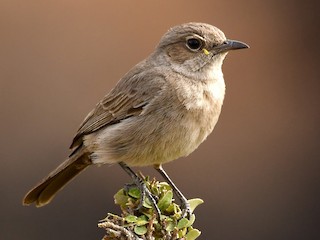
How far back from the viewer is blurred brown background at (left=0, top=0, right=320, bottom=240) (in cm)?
673

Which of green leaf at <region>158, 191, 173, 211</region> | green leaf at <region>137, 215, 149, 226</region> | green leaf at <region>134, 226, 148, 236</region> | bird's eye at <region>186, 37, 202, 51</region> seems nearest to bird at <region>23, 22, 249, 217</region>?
bird's eye at <region>186, 37, 202, 51</region>

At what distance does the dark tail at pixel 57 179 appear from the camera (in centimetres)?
502

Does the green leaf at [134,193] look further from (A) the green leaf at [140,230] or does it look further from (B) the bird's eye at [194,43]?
(B) the bird's eye at [194,43]

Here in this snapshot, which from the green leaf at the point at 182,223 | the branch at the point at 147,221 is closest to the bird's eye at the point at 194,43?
the branch at the point at 147,221

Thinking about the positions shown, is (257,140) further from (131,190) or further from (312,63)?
(131,190)

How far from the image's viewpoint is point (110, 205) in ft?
22.0

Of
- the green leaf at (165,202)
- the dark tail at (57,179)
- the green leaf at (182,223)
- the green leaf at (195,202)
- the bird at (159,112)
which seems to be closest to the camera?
the green leaf at (182,223)

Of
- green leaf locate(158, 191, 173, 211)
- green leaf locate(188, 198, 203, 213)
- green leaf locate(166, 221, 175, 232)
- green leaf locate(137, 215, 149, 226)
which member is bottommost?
green leaf locate(188, 198, 203, 213)

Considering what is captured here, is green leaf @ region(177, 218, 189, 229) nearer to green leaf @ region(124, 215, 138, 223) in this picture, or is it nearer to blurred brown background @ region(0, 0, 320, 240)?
green leaf @ region(124, 215, 138, 223)

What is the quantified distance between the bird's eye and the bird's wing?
0.77 feet

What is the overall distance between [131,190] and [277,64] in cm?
319

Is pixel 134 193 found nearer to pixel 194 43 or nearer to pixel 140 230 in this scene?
pixel 140 230

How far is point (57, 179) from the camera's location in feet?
16.9

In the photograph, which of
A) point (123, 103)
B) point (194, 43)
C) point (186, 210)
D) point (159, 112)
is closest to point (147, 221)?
point (186, 210)
